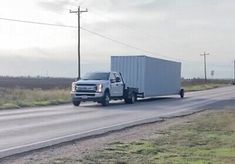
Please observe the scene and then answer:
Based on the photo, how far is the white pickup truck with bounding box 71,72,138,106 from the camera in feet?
115

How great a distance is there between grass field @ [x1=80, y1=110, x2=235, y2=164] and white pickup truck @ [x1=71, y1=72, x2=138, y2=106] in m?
16.4

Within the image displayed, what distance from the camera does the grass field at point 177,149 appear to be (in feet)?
38.5

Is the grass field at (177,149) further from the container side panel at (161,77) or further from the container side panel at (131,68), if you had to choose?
the container side panel at (161,77)

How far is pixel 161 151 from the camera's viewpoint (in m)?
13.2

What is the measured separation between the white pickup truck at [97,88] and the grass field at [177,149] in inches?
647

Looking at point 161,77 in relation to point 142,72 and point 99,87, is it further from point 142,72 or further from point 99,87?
point 99,87

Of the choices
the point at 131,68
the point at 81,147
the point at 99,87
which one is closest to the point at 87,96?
the point at 99,87

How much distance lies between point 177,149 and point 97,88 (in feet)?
71.0

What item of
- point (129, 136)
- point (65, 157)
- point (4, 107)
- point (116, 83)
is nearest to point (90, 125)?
point (129, 136)

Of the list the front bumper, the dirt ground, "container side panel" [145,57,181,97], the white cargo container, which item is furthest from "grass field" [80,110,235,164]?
"container side panel" [145,57,181,97]

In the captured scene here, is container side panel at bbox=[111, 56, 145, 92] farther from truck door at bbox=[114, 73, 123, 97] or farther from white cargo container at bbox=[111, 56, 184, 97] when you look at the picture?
truck door at bbox=[114, 73, 123, 97]

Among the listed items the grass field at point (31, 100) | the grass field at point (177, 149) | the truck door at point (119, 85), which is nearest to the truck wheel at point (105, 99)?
the truck door at point (119, 85)

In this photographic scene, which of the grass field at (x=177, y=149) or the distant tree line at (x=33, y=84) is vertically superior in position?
the distant tree line at (x=33, y=84)

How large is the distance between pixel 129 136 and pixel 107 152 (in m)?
4.11
